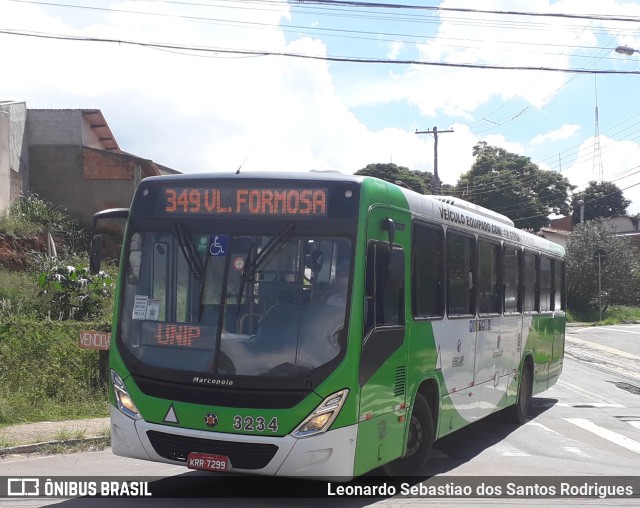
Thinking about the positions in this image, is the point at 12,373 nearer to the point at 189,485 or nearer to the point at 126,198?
the point at 189,485

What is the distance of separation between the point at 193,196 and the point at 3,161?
1763 centimetres

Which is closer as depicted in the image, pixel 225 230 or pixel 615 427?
pixel 225 230

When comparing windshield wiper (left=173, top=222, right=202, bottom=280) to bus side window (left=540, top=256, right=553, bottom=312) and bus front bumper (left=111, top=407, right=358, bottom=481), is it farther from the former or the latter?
bus side window (left=540, top=256, right=553, bottom=312)

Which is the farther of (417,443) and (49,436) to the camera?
(49,436)

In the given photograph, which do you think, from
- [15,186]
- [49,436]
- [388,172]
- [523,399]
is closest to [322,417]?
[49,436]

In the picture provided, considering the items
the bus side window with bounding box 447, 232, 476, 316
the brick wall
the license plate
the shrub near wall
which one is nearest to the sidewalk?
the shrub near wall

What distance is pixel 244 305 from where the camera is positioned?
730cm

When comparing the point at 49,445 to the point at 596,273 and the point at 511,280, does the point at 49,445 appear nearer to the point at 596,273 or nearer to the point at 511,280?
the point at 511,280

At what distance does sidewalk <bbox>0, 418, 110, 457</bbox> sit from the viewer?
10.2 m

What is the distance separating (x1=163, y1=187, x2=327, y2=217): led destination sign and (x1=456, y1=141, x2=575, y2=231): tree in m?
61.4

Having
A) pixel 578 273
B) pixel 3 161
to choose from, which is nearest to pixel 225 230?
pixel 3 161

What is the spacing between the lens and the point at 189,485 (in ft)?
27.7

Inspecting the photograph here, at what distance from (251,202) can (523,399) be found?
7913 mm

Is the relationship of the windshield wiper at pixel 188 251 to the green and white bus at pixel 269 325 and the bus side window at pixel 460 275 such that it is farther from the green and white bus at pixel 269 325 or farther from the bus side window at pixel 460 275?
the bus side window at pixel 460 275
